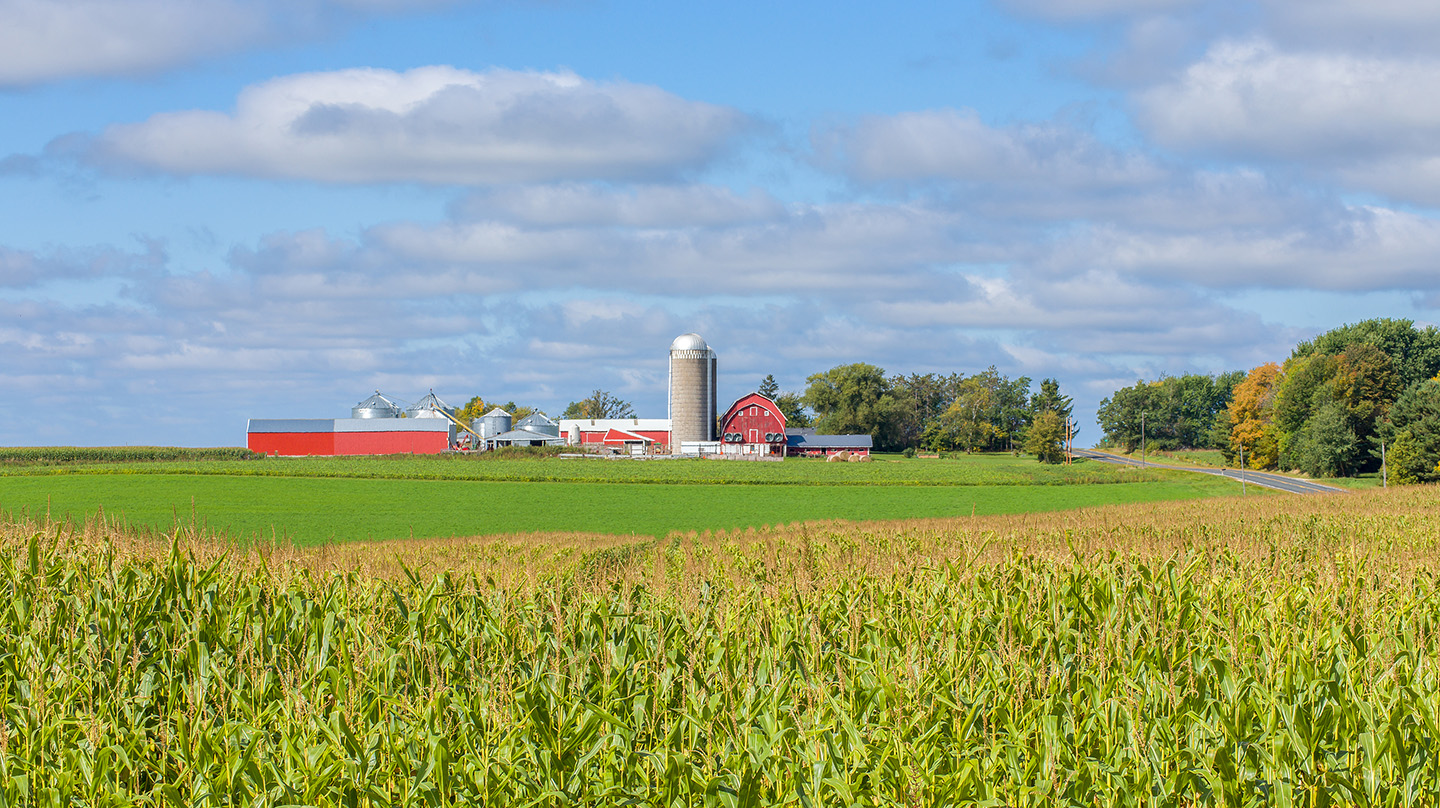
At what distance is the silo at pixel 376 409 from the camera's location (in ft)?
420

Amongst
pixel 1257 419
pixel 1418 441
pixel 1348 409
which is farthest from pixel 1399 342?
pixel 1418 441

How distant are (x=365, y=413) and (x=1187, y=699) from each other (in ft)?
425

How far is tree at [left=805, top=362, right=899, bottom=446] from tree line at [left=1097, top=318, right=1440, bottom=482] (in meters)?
42.0

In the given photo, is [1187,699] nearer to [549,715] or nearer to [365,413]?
[549,715]

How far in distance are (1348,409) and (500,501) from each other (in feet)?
252

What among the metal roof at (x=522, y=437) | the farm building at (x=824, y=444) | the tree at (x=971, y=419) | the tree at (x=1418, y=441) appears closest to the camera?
the tree at (x=1418, y=441)

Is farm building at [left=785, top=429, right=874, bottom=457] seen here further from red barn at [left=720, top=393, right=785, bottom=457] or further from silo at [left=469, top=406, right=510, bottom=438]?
silo at [left=469, top=406, right=510, bottom=438]

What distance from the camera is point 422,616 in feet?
30.2

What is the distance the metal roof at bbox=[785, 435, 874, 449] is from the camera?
127m

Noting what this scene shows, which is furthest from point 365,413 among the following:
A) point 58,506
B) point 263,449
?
point 58,506

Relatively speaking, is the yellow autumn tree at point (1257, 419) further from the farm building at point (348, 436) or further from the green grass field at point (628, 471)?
the farm building at point (348, 436)

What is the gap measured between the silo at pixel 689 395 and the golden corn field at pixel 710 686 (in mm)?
109486

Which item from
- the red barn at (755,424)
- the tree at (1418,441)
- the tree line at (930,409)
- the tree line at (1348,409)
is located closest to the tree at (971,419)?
the tree line at (930,409)

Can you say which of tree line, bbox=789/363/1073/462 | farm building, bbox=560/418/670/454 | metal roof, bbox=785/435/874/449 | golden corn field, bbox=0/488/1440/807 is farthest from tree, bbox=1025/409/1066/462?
golden corn field, bbox=0/488/1440/807
